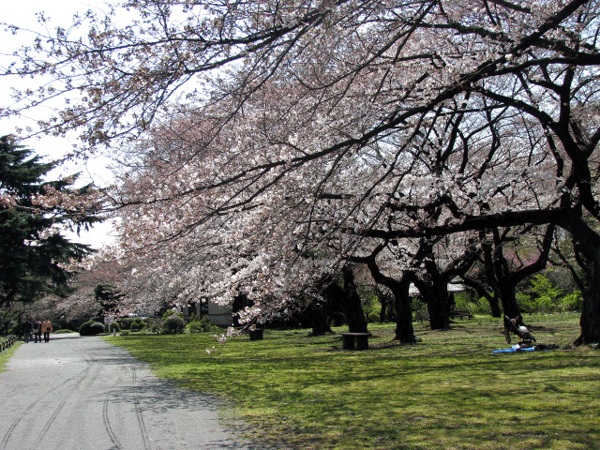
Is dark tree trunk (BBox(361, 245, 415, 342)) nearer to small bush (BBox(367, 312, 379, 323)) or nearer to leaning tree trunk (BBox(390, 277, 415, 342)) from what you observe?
leaning tree trunk (BBox(390, 277, 415, 342))

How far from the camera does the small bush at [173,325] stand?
3497 centimetres

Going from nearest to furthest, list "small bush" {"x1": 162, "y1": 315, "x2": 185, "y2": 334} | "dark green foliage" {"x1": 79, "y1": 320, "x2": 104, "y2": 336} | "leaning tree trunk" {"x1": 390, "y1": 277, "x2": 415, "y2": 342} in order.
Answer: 1. "leaning tree trunk" {"x1": 390, "y1": 277, "x2": 415, "y2": 342}
2. "small bush" {"x1": 162, "y1": 315, "x2": 185, "y2": 334}
3. "dark green foliage" {"x1": 79, "y1": 320, "x2": 104, "y2": 336}

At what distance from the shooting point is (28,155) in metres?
33.8

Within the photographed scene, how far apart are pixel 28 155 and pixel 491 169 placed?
2860cm

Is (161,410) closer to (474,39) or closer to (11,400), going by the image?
(11,400)

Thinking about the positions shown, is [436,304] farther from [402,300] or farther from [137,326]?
[137,326]

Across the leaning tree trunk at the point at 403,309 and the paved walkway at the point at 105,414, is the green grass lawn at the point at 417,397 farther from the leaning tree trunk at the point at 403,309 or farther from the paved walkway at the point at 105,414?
the leaning tree trunk at the point at 403,309

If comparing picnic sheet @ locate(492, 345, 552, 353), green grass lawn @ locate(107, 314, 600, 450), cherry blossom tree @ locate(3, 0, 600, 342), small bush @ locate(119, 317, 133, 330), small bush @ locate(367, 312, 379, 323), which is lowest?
green grass lawn @ locate(107, 314, 600, 450)

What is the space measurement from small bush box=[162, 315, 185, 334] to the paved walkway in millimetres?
22307

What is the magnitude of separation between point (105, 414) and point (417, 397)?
14.6ft

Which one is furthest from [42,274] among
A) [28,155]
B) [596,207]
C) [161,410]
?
[596,207]

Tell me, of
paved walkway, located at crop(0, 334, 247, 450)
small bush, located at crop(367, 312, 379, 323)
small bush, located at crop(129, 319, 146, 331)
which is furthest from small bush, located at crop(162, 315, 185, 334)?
paved walkway, located at crop(0, 334, 247, 450)

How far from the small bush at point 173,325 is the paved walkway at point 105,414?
73.2ft

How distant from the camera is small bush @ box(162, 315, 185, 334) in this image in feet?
115
